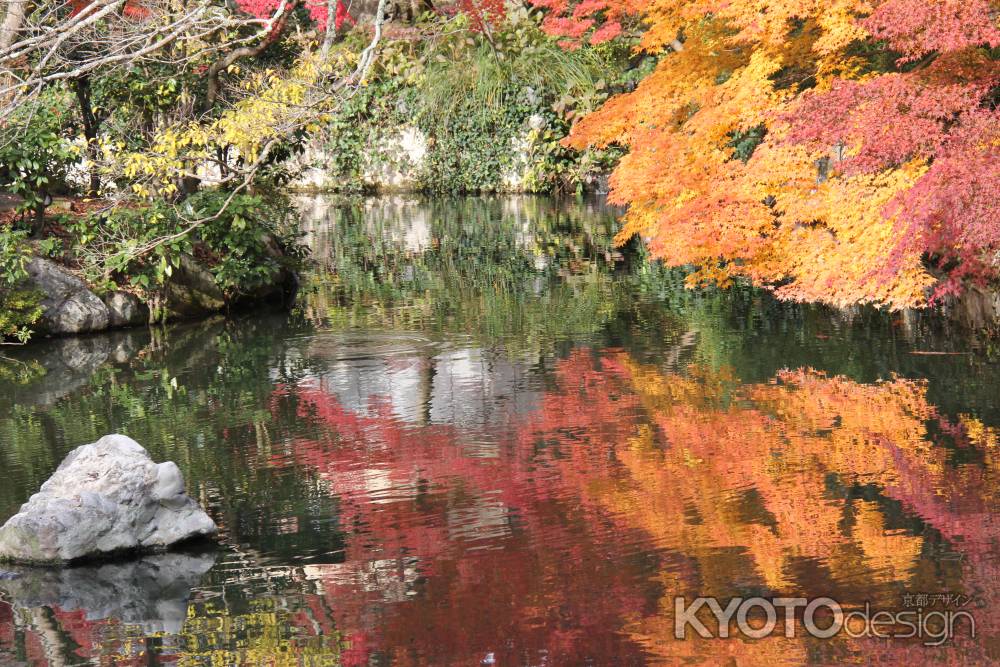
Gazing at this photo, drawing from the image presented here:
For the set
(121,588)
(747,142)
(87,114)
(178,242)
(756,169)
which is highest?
(87,114)

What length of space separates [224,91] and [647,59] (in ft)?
29.0

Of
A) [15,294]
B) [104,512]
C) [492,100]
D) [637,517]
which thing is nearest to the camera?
[104,512]

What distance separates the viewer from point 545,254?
14.8 m

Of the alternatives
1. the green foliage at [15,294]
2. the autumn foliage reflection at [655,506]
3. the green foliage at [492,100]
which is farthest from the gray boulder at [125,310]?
the green foliage at [492,100]

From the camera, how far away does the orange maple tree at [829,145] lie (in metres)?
7.35

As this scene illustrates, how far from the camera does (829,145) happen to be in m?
8.62

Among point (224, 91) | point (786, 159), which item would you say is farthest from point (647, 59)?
point (786, 159)

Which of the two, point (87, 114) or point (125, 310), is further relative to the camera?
point (87, 114)

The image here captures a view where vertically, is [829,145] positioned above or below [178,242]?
above

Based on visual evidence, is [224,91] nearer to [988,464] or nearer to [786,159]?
[786,159]

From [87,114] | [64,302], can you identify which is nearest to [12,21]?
[87,114]

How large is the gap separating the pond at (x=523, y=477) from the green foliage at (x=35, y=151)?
153cm

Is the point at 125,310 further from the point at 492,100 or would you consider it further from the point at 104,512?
the point at 492,100

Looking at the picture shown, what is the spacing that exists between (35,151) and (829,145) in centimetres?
697
